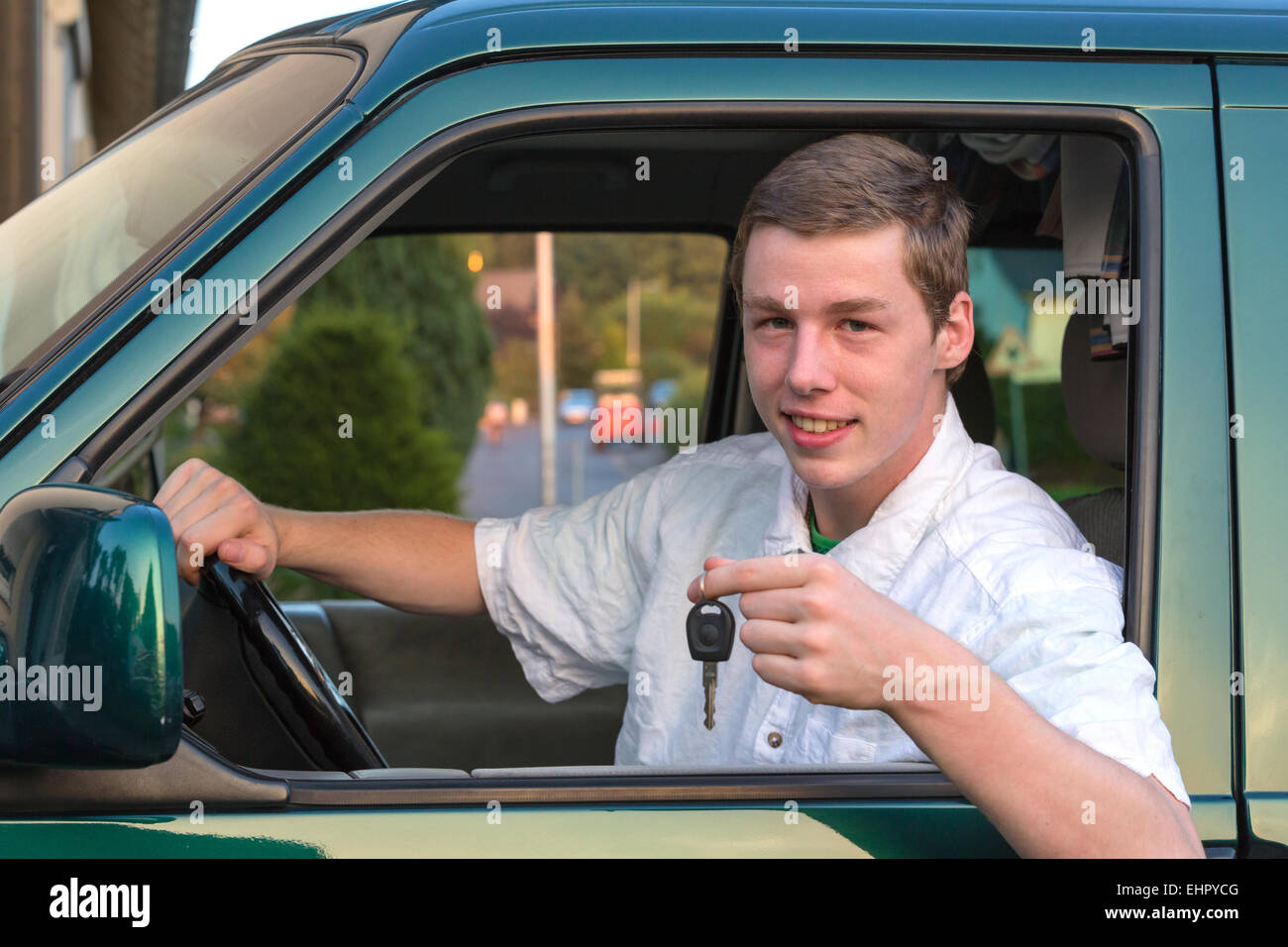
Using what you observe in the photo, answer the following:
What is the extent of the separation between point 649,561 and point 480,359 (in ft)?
44.4

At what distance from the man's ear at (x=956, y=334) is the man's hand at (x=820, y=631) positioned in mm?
506

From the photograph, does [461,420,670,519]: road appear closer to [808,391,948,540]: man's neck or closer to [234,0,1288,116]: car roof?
[808,391,948,540]: man's neck

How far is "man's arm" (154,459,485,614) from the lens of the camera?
6.14ft

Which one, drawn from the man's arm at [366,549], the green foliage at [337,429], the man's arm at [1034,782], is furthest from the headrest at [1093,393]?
the green foliage at [337,429]

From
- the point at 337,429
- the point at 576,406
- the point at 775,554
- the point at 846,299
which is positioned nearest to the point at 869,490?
the point at 775,554

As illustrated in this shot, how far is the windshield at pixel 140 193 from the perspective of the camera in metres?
1.43

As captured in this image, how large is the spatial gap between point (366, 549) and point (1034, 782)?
1.21m

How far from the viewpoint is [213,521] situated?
1.82m

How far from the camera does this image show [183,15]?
10.6 meters

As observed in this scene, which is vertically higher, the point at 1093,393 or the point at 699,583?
the point at 1093,393

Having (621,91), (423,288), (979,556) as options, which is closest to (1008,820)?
(979,556)

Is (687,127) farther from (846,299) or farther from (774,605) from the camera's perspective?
(774,605)

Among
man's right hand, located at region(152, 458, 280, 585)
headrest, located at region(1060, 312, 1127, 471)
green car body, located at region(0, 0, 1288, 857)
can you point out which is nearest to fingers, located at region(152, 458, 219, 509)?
man's right hand, located at region(152, 458, 280, 585)

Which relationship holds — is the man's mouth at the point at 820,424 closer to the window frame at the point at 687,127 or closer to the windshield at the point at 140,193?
the window frame at the point at 687,127
